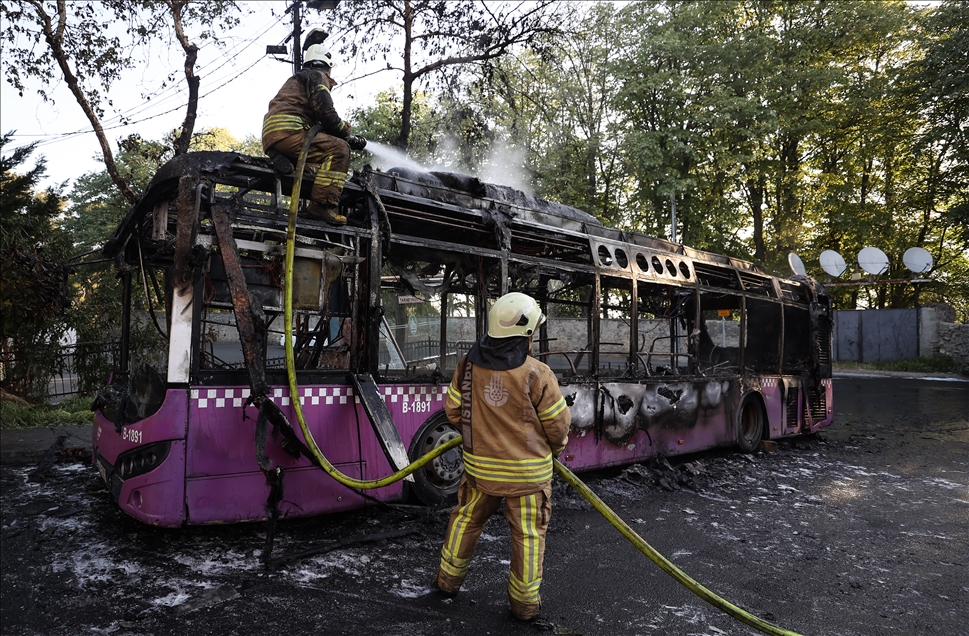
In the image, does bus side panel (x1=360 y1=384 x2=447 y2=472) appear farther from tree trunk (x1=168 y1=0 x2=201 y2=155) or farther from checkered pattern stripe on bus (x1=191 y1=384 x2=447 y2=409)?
tree trunk (x1=168 y1=0 x2=201 y2=155)

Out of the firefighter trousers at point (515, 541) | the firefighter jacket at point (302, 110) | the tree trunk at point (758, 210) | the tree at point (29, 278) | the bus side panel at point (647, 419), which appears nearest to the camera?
the firefighter trousers at point (515, 541)

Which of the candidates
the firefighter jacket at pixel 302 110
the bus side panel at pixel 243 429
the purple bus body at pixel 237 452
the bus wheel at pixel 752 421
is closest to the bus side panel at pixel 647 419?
the bus wheel at pixel 752 421

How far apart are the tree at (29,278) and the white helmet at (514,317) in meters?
7.05

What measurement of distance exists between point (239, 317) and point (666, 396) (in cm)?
539

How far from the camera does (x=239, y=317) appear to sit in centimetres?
401

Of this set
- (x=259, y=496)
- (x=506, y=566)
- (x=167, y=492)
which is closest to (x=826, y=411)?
(x=506, y=566)

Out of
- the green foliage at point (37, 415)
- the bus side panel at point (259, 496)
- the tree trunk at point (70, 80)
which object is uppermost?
the tree trunk at point (70, 80)

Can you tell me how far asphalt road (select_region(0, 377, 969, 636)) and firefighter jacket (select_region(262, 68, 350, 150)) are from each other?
297 centimetres

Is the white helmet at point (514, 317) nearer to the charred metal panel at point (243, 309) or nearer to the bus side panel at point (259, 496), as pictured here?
the charred metal panel at point (243, 309)

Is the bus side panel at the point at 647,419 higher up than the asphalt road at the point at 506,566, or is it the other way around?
the bus side panel at the point at 647,419

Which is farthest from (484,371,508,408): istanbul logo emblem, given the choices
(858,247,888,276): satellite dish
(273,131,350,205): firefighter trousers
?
(858,247,888,276): satellite dish

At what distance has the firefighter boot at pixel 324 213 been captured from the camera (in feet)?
15.1

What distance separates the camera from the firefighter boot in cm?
461

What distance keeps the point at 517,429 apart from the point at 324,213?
2.40 m
